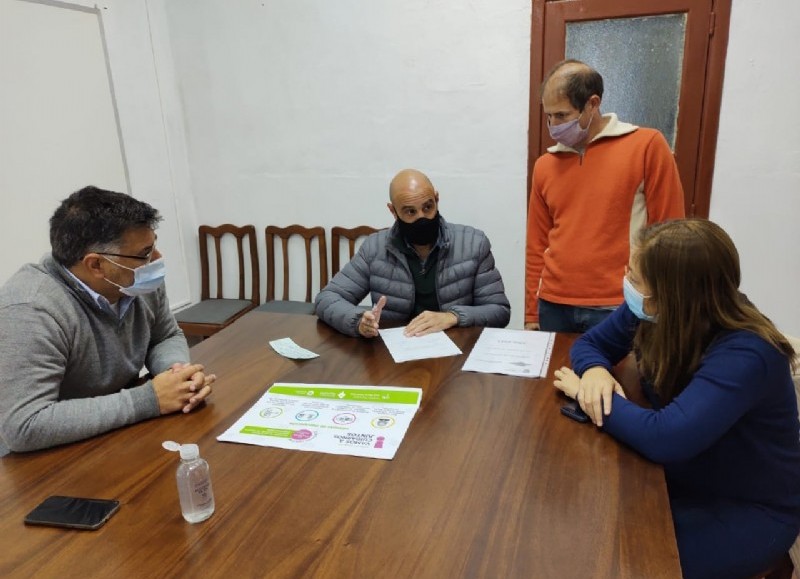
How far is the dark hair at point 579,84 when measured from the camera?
182 centimetres

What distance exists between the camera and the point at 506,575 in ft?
2.60

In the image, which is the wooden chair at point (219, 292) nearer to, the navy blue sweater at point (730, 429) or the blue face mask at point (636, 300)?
the blue face mask at point (636, 300)

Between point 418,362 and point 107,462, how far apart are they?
2.55 ft

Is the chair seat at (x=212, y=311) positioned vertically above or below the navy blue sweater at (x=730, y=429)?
below

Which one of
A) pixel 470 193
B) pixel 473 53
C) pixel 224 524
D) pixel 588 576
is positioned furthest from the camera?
pixel 470 193

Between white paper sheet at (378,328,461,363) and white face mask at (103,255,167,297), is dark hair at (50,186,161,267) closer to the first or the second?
white face mask at (103,255,167,297)

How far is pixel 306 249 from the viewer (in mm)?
3391

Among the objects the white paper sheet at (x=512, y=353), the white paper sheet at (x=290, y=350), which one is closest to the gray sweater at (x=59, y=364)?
the white paper sheet at (x=290, y=350)

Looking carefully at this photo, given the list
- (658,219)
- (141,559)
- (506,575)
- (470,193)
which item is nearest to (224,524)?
(141,559)

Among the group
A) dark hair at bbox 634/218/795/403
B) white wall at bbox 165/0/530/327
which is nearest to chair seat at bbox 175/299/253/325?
white wall at bbox 165/0/530/327

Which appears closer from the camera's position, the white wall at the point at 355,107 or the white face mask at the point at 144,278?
the white face mask at the point at 144,278

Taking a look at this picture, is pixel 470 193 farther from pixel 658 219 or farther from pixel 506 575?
pixel 506 575

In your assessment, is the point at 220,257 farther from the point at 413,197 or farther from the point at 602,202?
the point at 602,202

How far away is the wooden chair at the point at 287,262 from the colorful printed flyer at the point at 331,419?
1854mm
